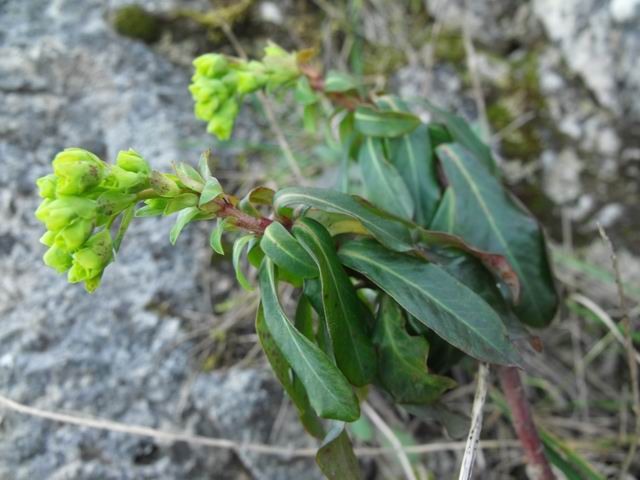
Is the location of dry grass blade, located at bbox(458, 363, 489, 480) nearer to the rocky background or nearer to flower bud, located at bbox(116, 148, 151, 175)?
the rocky background

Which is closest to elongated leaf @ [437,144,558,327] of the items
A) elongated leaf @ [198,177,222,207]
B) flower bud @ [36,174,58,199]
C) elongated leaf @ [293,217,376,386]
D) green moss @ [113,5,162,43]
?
elongated leaf @ [293,217,376,386]

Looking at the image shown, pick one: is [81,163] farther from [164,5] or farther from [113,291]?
[164,5]

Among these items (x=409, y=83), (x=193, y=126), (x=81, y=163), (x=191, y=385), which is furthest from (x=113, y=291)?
(x=409, y=83)

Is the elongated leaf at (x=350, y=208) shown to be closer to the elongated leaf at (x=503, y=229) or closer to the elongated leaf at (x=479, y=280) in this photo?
the elongated leaf at (x=479, y=280)

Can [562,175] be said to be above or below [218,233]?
below

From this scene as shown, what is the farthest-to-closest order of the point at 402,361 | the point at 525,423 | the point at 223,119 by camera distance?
the point at 223,119, the point at 525,423, the point at 402,361

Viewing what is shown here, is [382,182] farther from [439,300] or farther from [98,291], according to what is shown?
[98,291]

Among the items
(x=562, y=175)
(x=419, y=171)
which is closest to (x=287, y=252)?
(x=419, y=171)
